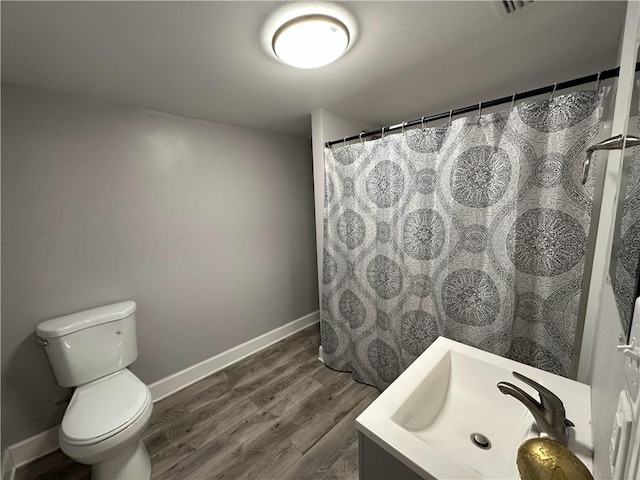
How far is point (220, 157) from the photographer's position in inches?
83.0

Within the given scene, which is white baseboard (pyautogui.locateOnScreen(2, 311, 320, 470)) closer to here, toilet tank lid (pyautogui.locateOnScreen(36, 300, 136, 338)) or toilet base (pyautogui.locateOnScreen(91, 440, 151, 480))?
toilet base (pyautogui.locateOnScreen(91, 440, 151, 480))

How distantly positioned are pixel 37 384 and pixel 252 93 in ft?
7.14

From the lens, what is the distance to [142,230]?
178 cm

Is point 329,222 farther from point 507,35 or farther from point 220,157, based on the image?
point 507,35

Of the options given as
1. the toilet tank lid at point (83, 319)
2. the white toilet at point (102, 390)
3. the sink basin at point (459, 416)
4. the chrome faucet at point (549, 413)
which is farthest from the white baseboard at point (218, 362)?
the chrome faucet at point (549, 413)

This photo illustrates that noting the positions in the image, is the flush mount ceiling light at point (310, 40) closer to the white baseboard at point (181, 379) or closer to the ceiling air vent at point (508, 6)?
the ceiling air vent at point (508, 6)

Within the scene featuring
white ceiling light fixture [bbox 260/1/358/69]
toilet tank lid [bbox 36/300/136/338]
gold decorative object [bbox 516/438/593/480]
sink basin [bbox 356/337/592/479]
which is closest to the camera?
gold decorative object [bbox 516/438/593/480]

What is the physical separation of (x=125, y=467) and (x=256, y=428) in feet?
2.23

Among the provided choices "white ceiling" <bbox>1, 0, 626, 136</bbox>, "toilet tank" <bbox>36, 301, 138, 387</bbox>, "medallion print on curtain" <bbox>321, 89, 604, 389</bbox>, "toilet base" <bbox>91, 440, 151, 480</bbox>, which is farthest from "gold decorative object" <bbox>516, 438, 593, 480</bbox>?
"toilet tank" <bbox>36, 301, 138, 387</bbox>

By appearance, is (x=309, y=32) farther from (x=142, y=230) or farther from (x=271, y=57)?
(x=142, y=230)

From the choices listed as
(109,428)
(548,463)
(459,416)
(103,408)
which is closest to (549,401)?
(548,463)

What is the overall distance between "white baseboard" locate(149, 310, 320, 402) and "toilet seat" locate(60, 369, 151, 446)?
1.61ft

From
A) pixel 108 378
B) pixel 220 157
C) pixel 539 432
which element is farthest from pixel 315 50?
pixel 108 378

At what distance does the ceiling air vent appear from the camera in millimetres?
934
